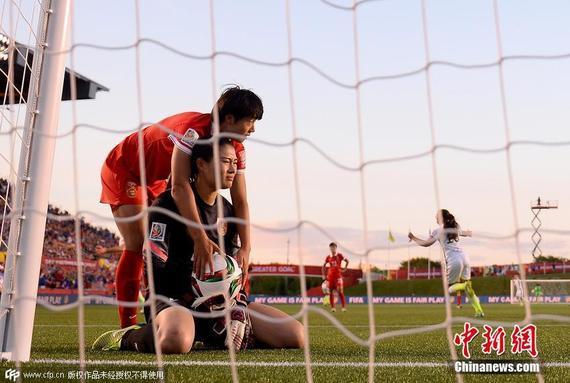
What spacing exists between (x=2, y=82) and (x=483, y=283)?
34852 mm

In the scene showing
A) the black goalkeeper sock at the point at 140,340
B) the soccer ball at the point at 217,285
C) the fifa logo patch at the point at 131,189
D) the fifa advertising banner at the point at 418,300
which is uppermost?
the fifa logo patch at the point at 131,189

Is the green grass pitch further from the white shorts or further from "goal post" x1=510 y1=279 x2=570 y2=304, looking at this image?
"goal post" x1=510 y1=279 x2=570 y2=304

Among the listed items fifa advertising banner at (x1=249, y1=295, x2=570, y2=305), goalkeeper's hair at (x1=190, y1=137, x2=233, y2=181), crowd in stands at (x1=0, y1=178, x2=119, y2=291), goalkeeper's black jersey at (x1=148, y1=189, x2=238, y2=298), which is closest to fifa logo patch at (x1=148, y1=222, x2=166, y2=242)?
goalkeeper's black jersey at (x1=148, y1=189, x2=238, y2=298)

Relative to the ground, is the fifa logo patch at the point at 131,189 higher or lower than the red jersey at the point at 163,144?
lower

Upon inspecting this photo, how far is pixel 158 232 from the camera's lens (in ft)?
11.3

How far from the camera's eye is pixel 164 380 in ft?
7.93

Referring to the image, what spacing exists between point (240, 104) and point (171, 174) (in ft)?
1.56

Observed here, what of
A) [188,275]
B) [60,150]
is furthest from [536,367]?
[60,150]

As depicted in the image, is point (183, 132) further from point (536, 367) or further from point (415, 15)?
point (536, 367)

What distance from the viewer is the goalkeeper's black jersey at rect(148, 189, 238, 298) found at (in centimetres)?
343

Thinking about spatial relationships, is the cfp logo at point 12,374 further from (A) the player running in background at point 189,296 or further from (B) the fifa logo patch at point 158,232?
(B) the fifa logo patch at point 158,232

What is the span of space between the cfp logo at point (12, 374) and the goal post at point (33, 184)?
198mm

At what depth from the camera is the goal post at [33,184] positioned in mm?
2838

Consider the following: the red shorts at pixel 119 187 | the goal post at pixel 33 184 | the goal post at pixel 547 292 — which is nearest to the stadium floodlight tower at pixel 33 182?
the goal post at pixel 33 184
